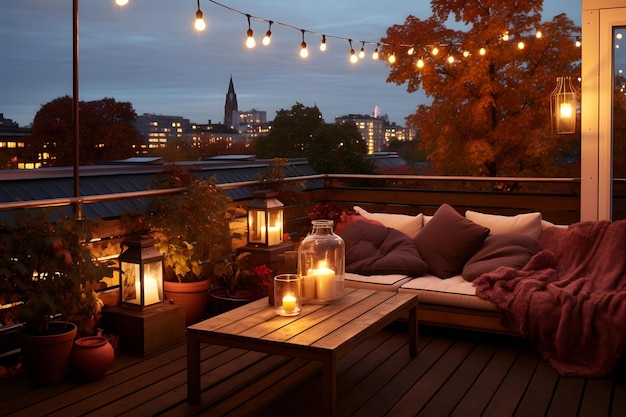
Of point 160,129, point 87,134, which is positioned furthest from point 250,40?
point 87,134

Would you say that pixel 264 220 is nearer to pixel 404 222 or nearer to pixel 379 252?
pixel 379 252

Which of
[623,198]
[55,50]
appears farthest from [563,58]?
[55,50]

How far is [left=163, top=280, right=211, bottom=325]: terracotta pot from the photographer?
466 centimetres

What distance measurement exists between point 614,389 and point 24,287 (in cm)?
307

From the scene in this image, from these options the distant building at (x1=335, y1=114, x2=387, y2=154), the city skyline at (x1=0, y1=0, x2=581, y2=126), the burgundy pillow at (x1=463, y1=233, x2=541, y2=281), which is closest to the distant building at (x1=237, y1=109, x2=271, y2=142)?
the city skyline at (x1=0, y1=0, x2=581, y2=126)

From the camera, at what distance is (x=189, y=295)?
4680 mm

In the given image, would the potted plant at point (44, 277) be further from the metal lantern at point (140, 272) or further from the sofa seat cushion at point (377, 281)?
the sofa seat cushion at point (377, 281)

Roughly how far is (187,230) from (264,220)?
937 millimetres

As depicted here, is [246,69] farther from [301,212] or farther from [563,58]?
[301,212]

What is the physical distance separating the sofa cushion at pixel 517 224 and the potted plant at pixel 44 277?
282 cm

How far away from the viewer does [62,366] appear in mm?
3561

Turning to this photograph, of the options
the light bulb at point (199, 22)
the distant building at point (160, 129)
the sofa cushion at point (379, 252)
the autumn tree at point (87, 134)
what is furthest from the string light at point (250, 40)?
the autumn tree at point (87, 134)

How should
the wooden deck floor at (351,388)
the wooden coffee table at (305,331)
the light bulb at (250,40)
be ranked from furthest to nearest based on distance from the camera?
the light bulb at (250,40), the wooden deck floor at (351,388), the wooden coffee table at (305,331)

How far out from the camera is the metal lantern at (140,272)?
13.4ft
